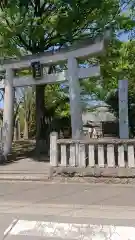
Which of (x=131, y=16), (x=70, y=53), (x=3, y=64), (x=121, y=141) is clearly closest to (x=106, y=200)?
(x=121, y=141)

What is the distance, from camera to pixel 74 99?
13.0 meters

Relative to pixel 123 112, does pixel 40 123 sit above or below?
below

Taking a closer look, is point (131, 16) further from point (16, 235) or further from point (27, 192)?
point (16, 235)

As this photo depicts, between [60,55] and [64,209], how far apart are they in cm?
795

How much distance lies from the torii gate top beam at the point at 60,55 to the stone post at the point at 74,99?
30 centimetres

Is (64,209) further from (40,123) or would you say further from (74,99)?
(40,123)

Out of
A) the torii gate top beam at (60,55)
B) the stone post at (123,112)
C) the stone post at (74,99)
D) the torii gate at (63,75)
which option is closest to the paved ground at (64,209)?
the stone post at (74,99)

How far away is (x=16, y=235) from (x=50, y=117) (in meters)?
12.9

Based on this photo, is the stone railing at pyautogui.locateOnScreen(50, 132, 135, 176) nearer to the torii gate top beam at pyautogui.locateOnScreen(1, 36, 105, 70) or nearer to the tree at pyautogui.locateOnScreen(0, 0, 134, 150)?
the torii gate top beam at pyautogui.locateOnScreen(1, 36, 105, 70)

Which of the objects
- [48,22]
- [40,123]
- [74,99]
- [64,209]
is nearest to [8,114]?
[40,123]

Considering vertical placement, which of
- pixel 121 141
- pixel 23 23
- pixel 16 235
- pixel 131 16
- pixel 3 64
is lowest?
pixel 16 235

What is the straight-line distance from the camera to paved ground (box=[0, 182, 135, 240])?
5.22m

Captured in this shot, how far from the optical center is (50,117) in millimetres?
17781

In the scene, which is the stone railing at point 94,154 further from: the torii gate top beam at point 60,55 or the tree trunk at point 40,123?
the tree trunk at point 40,123
